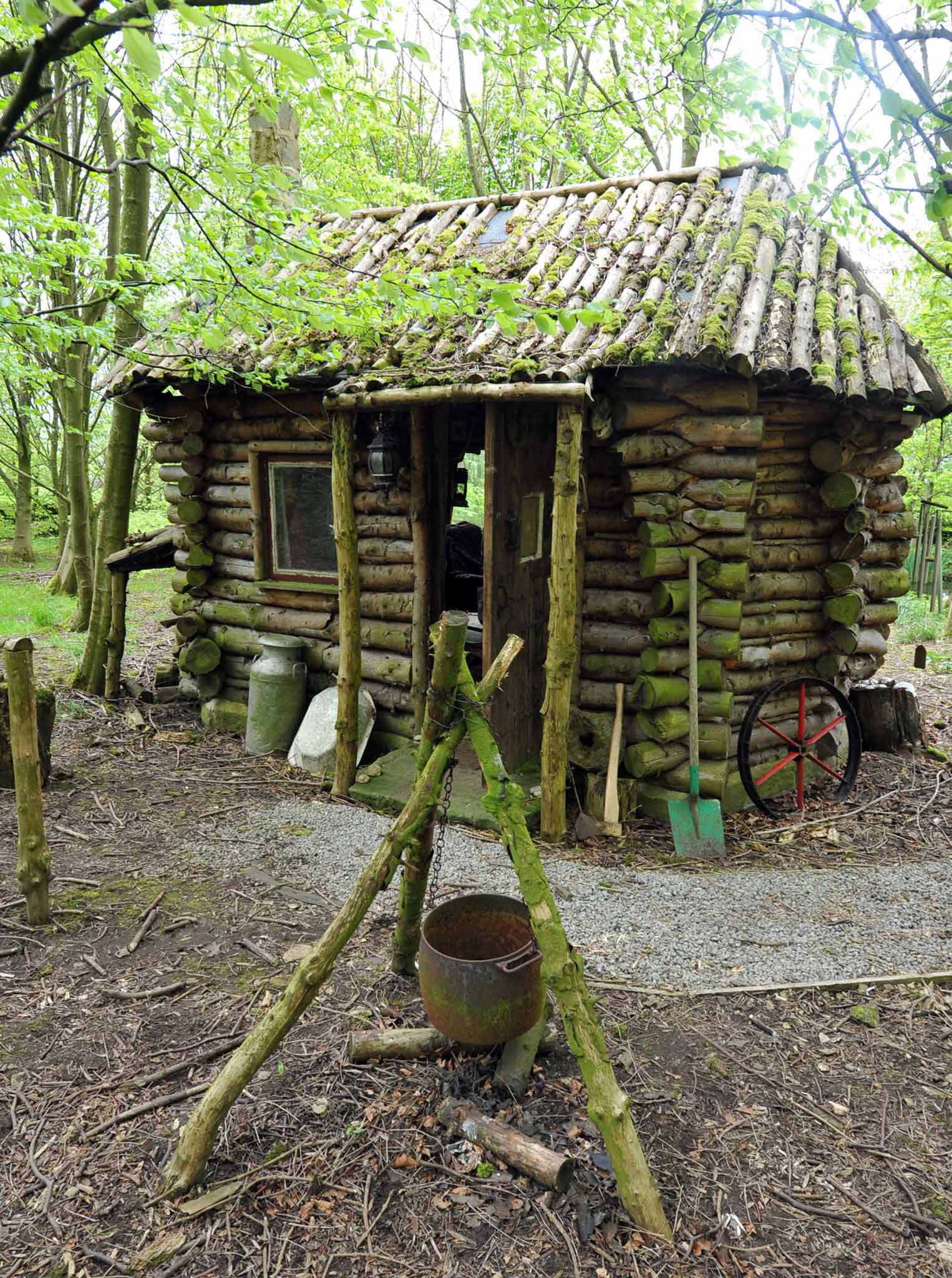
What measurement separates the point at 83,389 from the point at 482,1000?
11199 millimetres

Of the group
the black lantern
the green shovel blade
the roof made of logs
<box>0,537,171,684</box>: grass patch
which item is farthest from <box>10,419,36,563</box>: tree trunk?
the green shovel blade

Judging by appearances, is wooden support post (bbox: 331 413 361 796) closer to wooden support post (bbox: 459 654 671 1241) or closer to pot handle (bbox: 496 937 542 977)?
wooden support post (bbox: 459 654 671 1241)

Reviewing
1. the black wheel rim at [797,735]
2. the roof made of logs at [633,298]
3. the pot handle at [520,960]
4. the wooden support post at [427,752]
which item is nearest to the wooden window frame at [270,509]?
the roof made of logs at [633,298]

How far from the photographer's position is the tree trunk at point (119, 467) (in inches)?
315

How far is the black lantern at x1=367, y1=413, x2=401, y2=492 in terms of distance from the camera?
6.69 metres

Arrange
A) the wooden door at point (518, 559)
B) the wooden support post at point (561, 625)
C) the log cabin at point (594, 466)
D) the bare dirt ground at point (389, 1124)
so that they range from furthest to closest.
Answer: the wooden door at point (518, 559), the log cabin at point (594, 466), the wooden support post at point (561, 625), the bare dirt ground at point (389, 1124)

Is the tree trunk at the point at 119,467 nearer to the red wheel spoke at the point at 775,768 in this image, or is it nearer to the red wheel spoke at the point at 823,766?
the red wheel spoke at the point at 775,768

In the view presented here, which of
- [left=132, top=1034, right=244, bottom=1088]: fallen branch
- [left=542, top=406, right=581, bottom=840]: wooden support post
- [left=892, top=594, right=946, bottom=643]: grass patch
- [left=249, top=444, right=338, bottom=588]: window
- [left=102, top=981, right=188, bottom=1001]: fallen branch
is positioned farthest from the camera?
[left=892, top=594, right=946, bottom=643]: grass patch

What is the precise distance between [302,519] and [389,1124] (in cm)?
572

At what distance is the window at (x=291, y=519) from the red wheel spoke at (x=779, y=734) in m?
3.95

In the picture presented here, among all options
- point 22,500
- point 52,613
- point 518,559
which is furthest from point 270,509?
point 22,500

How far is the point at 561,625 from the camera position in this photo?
224 inches

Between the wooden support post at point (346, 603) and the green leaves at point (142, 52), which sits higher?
the green leaves at point (142, 52)

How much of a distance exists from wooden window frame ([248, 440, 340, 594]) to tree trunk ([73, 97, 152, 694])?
1451 millimetres
